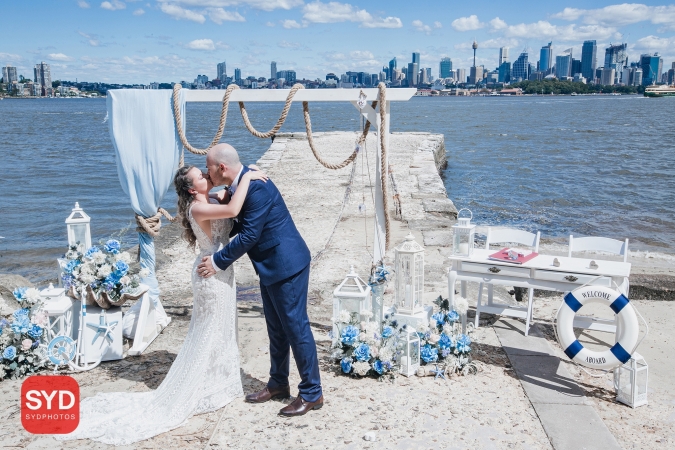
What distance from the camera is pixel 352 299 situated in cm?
593

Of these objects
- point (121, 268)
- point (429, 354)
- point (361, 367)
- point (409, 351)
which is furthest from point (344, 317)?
point (121, 268)

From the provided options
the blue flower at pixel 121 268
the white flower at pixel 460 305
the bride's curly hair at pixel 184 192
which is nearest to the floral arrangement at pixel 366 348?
the white flower at pixel 460 305

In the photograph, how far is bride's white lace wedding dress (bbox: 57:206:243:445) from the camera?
16.0ft

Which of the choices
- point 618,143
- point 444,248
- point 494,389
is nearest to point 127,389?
point 494,389

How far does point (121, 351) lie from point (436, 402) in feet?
9.73

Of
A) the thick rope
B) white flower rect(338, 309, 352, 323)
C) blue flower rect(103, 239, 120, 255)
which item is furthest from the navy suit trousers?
the thick rope

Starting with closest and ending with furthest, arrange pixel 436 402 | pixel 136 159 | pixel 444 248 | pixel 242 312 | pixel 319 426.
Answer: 1. pixel 319 426
2. pixel 436 402
3. pixel 136 159
4. pixel 242 312
5. pixel 444 248

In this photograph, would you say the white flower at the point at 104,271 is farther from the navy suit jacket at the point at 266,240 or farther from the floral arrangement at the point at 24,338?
the navy suit jacket at the point at 266,240

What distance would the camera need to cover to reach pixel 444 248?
33.1 ft

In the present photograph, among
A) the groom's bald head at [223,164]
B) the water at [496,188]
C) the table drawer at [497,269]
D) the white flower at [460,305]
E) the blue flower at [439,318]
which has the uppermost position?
the groom's bald head at [223,164]

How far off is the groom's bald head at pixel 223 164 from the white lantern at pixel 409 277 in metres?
1.88

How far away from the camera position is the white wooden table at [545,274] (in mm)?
6195

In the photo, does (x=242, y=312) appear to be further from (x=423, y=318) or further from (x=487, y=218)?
(x=487, y=218)

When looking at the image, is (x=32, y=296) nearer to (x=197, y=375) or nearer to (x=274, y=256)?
(x=197, y=375)
